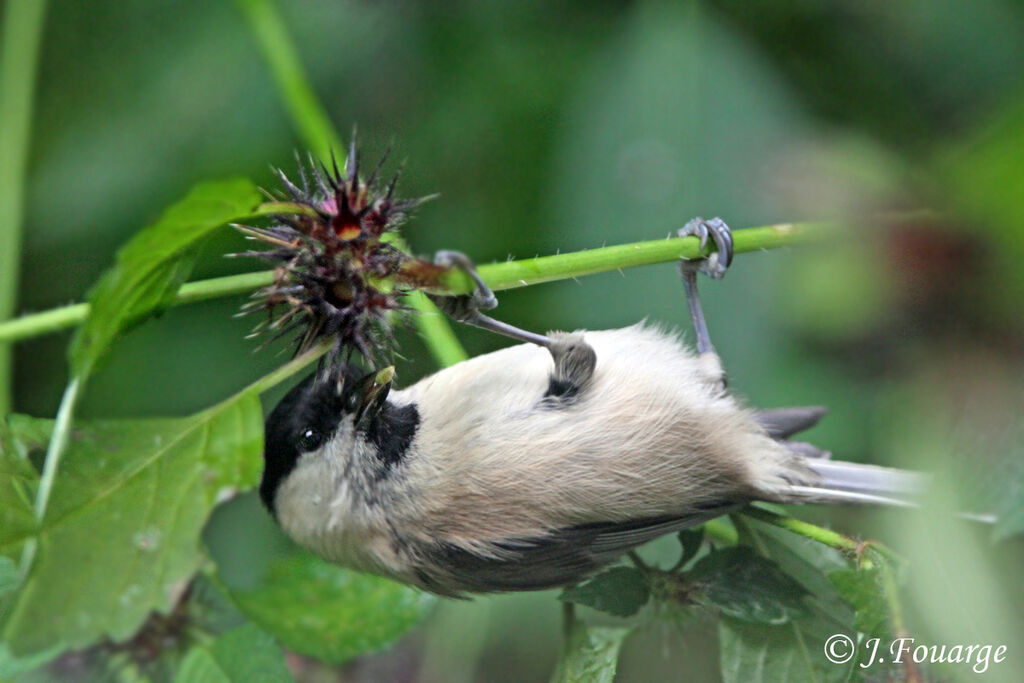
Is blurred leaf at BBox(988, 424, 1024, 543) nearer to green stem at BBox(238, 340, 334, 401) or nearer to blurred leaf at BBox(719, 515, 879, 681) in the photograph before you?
blurred leaf at BBox(719, 515, 879, 681)

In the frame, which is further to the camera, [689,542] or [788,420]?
[788,420]

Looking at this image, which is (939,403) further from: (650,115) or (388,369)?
(388,369)

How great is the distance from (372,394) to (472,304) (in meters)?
0.33

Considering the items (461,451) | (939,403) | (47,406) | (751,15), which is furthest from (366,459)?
(751,15)

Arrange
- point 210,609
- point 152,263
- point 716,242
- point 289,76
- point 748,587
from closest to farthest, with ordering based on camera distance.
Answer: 1. point 152,263
2. point 748,587
3. point 716,242
4. point 210,609
5. point 289,76

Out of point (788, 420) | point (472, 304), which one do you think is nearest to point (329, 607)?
point (472, 304)

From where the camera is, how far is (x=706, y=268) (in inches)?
83.7

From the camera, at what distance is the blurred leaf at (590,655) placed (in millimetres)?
1995

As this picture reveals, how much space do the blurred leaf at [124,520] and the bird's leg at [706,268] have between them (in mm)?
961

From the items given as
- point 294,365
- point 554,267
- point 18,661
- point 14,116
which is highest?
point 14,116

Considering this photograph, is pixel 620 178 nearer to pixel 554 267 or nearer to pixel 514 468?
pixel 514 468

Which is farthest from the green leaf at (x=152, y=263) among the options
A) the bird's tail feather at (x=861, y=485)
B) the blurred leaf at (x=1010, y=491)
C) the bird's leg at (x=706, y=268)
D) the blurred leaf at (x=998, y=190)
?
the blurred leaf at (x=998, y=190)

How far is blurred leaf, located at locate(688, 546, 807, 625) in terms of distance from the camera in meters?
1.91

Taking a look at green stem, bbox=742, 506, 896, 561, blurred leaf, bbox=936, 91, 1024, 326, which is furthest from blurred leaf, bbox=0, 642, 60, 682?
blurred leaf, bbox=936, 91, 1024, 326
